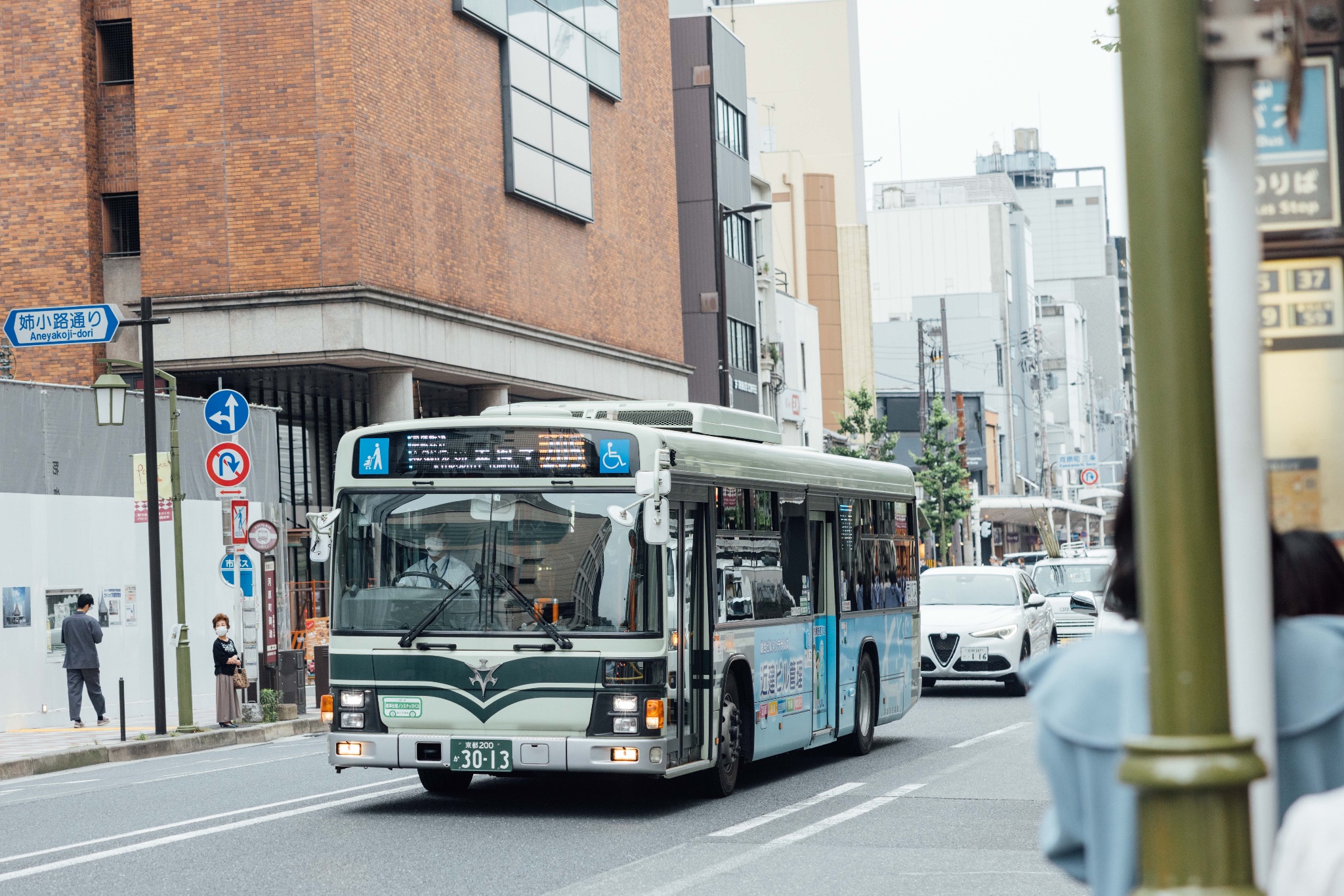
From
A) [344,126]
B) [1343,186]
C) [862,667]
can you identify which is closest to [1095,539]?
[344,126]

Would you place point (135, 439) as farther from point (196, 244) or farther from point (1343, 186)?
point (1343, 186)

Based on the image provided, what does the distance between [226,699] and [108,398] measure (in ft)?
14.2

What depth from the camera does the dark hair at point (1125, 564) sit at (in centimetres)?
305

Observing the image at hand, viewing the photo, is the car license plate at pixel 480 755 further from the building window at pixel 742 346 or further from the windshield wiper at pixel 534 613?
the building window at pixel 742 346

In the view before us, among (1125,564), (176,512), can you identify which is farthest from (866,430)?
(1125,564)

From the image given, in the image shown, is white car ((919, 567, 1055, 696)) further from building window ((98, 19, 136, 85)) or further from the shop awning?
the shop awning

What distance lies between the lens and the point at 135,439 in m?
28.3

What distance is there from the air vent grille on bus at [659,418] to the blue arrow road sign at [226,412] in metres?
11.0

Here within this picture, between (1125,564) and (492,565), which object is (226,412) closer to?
(492,565)

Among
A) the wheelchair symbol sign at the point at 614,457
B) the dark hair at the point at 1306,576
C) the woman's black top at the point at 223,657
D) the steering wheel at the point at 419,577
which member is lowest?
the woman's black top at the point at 223,657

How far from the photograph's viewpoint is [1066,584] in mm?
33188

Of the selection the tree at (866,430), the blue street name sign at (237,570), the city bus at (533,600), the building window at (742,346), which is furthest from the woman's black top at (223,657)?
the tree at (866,430)

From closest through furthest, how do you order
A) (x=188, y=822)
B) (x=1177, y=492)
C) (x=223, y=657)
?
(x=1177, y=492)
(x=188, y=822)
(x=223, y=657)

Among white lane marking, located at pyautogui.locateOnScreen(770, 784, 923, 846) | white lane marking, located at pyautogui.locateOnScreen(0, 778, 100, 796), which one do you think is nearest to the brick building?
white lane marking, located at pyautogui.locateOnScreen(0, 778, 100, 796)
